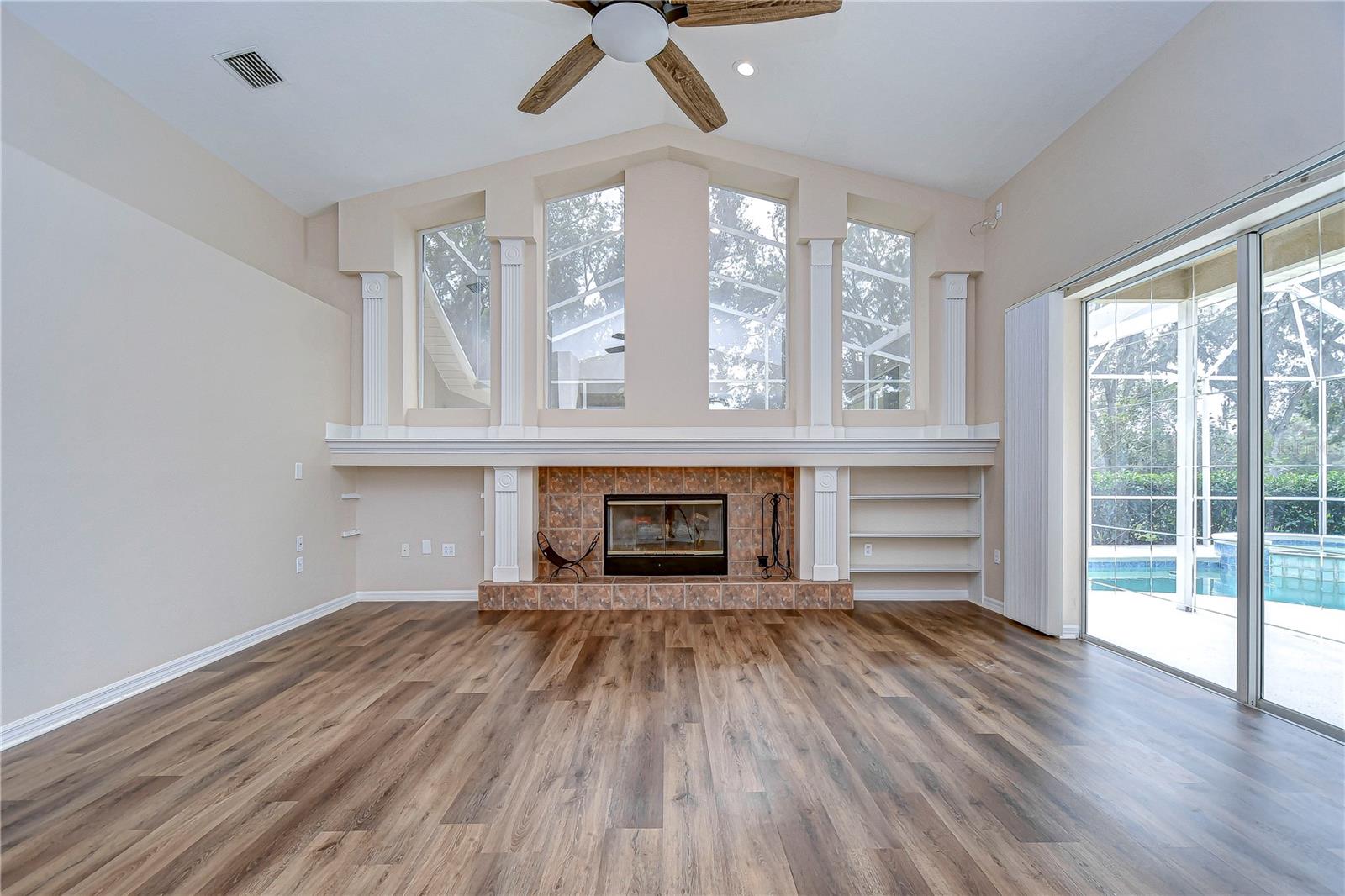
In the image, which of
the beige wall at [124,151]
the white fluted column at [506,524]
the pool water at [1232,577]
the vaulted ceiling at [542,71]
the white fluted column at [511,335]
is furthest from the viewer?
the white fluted column at [511,335]

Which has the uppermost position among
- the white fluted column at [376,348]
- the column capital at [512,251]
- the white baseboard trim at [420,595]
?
the column capital at [512,251]

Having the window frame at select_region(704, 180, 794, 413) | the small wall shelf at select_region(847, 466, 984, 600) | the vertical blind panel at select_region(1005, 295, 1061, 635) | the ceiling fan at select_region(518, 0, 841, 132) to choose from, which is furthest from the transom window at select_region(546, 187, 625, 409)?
the vertical blind panel at select_region(1005, 295, 1061, 635)

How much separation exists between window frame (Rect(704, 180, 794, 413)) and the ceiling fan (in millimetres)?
2267

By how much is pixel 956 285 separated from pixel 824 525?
2.51 metres

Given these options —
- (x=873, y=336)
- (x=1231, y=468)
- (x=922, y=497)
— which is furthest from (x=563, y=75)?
(x=922, y=497)

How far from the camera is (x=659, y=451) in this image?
5355 millimetres

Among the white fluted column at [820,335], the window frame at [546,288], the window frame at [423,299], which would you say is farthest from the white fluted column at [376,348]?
the white fluted column at [820,335]

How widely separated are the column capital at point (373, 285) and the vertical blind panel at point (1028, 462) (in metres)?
5.42

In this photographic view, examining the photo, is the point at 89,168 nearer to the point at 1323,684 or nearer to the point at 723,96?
the point at 723,96

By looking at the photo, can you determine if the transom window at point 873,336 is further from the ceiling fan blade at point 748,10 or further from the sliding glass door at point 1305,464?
the ceiling fan blade at point 748,10

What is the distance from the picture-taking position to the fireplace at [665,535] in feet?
18.8

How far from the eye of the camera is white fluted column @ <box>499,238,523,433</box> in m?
5.42

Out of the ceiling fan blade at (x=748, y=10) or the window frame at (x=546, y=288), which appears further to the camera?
the window frame at (x=546, y=288)

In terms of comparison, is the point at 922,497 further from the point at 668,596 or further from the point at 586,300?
the point at 586,300
